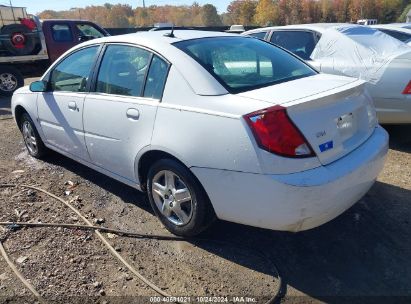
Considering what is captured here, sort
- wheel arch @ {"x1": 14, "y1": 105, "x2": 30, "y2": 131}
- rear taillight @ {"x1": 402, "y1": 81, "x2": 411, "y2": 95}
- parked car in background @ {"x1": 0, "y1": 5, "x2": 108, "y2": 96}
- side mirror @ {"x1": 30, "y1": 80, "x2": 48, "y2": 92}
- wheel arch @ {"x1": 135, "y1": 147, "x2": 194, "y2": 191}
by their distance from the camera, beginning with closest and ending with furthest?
1. wheel arch @ {"x1": 135, "y1": 147, "x2": 194, "y2": 191}
2. side mirror @ {"x1": 30, "y1": 80, "x2": 48, "y2": 92}
3. rear taillight @ {"x1": 402, "y1": 81, "x2": 411, "y2": 95}
4. wheel arch @ {"x1": 14, "y1": 105, "x2": 30, "y2": 131}
5. parked car in background @ {"x1": 0, "y1": 5, "x2": 108, "y2": 96}

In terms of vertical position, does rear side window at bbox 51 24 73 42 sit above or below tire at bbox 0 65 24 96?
above

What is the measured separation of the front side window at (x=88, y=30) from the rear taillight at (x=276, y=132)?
10.4m

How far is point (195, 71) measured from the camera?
293 centimetres

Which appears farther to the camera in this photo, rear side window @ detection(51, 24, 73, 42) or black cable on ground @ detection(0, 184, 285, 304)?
rear side window @ detection(51, 24, 73, 42)

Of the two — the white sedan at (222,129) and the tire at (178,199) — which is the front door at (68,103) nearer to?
the white sedan at (222,129)

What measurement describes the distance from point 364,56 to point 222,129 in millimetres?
3477

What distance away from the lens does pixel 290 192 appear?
245 centimetres

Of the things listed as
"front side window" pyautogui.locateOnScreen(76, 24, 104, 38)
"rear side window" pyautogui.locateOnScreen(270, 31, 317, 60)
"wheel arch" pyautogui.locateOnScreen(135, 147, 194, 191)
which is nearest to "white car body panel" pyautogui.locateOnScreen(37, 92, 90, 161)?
"wheel arch" pyautogui.locateOnScreen(135, 147, 194, 191)

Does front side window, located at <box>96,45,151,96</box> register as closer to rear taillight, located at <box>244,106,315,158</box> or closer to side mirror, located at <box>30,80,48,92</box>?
side mirror, located at <box>30,80,48,92</box>

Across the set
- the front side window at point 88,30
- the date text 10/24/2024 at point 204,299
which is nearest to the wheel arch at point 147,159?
the date text 10/24/2024 at point 204,299

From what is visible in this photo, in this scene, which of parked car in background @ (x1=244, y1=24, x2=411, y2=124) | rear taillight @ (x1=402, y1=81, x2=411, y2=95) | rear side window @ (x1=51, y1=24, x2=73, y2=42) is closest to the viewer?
rear taillight @ (x1=402, y1=81, x2=411, y2=95)

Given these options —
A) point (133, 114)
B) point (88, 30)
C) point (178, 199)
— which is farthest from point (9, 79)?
point (178, 199)

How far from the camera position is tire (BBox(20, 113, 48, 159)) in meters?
5.00

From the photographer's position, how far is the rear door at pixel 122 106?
3.15m
